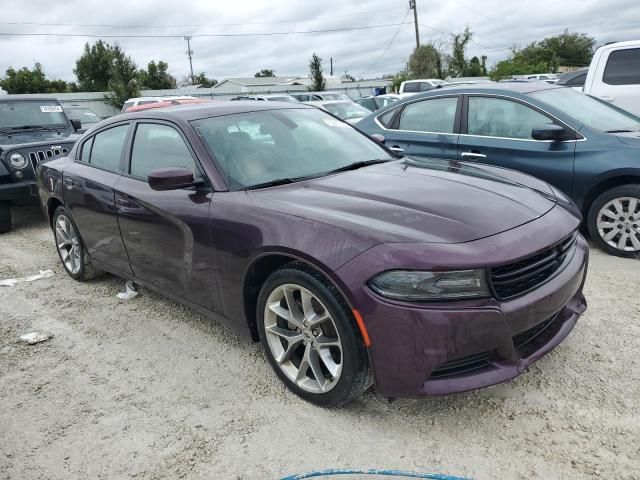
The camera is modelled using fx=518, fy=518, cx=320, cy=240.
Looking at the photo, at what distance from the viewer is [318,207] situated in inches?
104

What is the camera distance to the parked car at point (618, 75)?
23.0ft

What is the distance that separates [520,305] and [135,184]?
264 centimetres

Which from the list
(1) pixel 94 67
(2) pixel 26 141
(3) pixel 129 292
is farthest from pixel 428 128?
(1) pixel 94 67

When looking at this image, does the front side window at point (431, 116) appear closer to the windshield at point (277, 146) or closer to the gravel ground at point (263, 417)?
the windshield at point (277, 146)

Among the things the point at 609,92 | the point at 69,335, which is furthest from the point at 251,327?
the point at 609,92

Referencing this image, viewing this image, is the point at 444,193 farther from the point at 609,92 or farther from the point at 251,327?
the point at 609,92

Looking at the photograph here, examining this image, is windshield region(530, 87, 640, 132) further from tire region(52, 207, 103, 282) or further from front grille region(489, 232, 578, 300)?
tire region(52, 207, 103, 282)

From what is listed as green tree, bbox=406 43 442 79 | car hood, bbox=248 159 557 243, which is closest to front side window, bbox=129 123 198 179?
car hood, bbox=248 159 557 243

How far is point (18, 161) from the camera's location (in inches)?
275

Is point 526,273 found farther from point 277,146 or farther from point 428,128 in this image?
point 428,128

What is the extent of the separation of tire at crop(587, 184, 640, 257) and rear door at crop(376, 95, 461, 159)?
1.50 meters

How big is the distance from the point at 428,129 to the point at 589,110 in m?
1.59

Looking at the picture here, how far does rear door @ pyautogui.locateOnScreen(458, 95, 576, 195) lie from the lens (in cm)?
480

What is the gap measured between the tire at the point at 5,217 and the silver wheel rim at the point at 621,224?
7.12 meters
